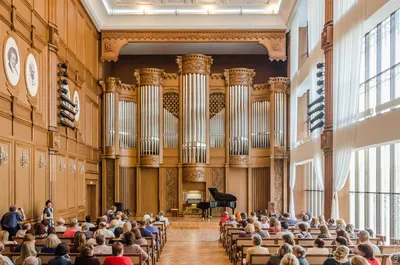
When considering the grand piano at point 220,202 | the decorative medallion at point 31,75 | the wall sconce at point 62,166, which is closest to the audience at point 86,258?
the decorative medallion at point 31,75

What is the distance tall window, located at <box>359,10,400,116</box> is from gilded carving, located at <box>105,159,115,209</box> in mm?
11509

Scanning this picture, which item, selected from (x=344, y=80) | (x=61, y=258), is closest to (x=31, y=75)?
(x=61, y=258)

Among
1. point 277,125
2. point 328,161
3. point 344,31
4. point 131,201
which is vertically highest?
point 344,31

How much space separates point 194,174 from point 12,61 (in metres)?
11.0

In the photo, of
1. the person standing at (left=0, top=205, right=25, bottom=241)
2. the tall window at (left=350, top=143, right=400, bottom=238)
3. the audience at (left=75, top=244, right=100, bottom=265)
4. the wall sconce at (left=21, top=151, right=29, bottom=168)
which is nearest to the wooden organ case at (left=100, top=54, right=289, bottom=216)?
the tall window at (left=350, top=143, right=400, bottom=238)

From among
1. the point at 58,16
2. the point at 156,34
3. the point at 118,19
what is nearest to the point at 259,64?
the point at 156,34

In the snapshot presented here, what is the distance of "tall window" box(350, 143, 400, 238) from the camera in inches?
432

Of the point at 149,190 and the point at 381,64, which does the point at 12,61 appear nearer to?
the point at 381,64

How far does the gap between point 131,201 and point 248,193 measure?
16.4 ft

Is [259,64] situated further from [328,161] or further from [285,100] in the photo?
[328,161]

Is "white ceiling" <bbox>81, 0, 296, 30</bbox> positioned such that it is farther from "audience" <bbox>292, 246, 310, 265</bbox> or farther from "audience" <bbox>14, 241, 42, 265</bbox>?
"audience" <bbox>292, 246, 310, 265</bbox>

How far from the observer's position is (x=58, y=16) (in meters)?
14.8

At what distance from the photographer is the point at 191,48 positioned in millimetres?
23031

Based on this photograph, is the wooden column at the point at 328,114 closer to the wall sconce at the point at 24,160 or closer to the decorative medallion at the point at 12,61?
the wall sconce at the point at 24,160
